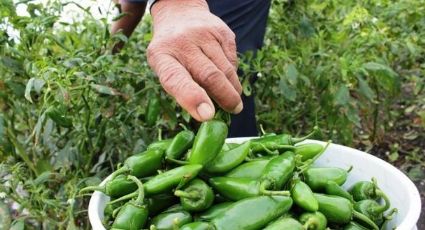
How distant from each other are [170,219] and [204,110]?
217 millimetres

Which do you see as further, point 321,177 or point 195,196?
point 321,177

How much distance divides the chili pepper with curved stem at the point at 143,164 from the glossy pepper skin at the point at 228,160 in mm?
108

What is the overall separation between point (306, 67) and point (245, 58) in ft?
0.81

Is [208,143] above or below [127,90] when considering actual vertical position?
above

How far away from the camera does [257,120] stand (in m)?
2.20

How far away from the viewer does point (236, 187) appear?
121 cm

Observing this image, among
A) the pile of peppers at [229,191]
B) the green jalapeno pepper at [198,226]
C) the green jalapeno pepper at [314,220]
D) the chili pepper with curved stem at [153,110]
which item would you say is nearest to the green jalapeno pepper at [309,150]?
the pile of peppers at [229,191]

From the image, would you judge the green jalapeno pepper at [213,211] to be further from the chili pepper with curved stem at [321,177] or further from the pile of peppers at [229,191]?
the chili pepper with curved stem at [321,177]

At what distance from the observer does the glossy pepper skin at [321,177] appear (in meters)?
1.27

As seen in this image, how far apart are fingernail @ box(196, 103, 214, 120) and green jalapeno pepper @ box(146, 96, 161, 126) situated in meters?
0.52

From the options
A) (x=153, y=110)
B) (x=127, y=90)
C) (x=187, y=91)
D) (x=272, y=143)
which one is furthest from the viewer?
(x=127, y=90)

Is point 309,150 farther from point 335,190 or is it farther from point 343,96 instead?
point 343,96

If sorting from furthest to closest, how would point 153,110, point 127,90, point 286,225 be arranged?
point 127,90
point 153,110
point 286,225

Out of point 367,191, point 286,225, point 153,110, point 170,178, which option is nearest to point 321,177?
point 367,191
